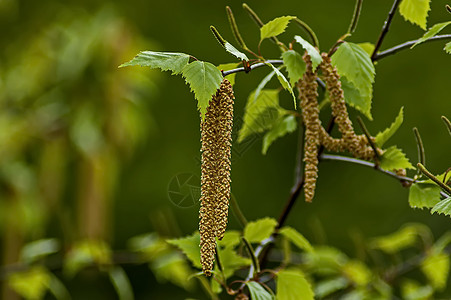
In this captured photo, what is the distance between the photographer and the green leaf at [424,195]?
38 centimetres

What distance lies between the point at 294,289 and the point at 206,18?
218cm

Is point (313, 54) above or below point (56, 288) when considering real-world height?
above

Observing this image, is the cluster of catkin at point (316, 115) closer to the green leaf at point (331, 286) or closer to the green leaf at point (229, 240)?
the green leaf at point (229, 240)

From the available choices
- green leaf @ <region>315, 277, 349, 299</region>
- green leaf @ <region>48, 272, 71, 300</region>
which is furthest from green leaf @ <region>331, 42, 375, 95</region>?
green leaf @ <region>48, 272, 71, 300</region>

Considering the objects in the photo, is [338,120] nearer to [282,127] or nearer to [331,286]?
[282,127]

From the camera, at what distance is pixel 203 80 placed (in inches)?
11.9

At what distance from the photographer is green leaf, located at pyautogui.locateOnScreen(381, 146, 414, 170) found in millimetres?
399

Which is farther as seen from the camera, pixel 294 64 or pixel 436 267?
pixel 436 267

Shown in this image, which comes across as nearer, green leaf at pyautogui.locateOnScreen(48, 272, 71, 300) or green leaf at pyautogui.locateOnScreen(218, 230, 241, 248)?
green leaf at pyautogui.locateOnScreen(218, 230, 241, 248)

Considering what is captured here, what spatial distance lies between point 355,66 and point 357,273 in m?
0.39

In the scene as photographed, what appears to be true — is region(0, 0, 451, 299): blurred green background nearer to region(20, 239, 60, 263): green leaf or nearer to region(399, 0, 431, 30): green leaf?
region(20, 239, 60, 263): green leaf

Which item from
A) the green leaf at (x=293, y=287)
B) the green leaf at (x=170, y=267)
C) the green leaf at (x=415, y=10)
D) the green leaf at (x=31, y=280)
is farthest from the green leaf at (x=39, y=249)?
the green leaf at (x=415, y=10)

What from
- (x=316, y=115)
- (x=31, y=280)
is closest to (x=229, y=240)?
(x=316, y=115)

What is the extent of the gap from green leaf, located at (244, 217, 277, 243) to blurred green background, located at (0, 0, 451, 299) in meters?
1.03
